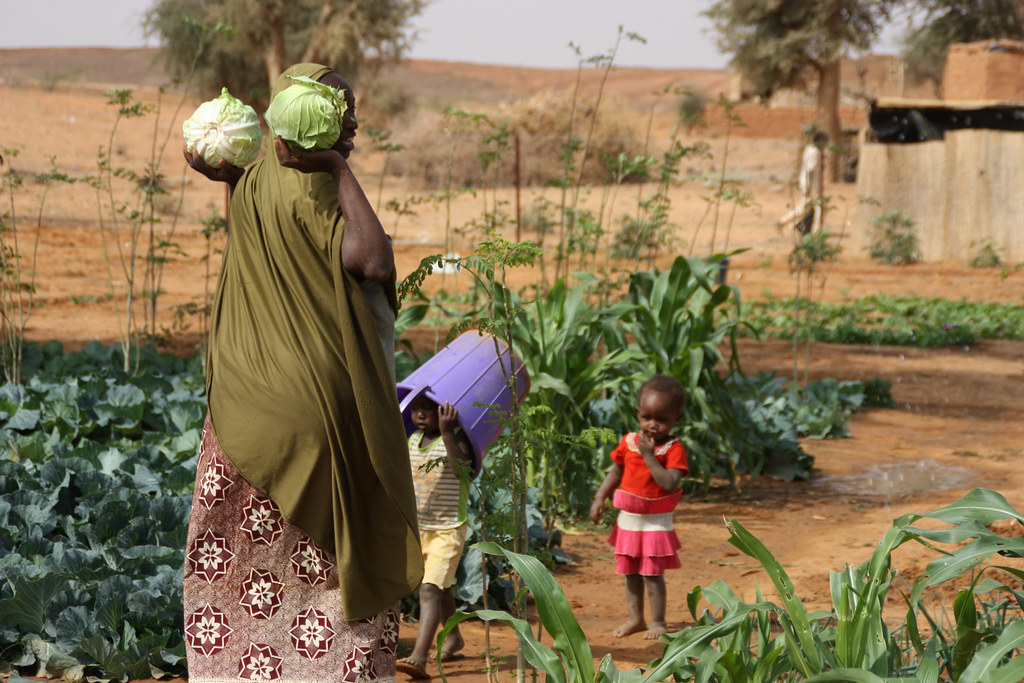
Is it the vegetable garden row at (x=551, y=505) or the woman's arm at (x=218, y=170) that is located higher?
the woman's arm at (x=218, y=170)

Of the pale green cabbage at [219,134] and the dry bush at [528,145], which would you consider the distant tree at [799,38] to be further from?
the pale green cabbage at [219,134]

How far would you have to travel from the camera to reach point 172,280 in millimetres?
12617

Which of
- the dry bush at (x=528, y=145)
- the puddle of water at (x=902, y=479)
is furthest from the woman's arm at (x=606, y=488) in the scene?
the dry bush at (x=528, y=145)

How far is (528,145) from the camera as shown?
22.1 m

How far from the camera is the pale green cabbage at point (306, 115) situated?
6.72 feet

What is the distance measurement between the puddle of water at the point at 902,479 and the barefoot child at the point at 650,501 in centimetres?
202

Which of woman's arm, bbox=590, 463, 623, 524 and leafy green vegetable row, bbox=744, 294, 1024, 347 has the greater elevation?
woman's arm, bbox=590, 463, 623, 524

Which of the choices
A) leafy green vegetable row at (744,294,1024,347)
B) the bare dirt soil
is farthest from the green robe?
leafy green vegetable row at (744,294,1024,347)

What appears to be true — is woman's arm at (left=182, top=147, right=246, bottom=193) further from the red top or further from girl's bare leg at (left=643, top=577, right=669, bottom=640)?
girl's bare leg at (left=643, top=577, right=669, bottom=640)

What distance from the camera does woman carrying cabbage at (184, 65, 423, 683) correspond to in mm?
2150

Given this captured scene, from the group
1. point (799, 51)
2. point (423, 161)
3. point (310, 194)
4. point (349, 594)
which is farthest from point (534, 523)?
point (799, 51)

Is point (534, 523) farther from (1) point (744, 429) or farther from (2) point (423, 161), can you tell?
(2) point (423, 161)

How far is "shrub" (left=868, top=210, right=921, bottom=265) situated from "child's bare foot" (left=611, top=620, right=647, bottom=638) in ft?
39.4

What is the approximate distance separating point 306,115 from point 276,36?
2016 centimetres
